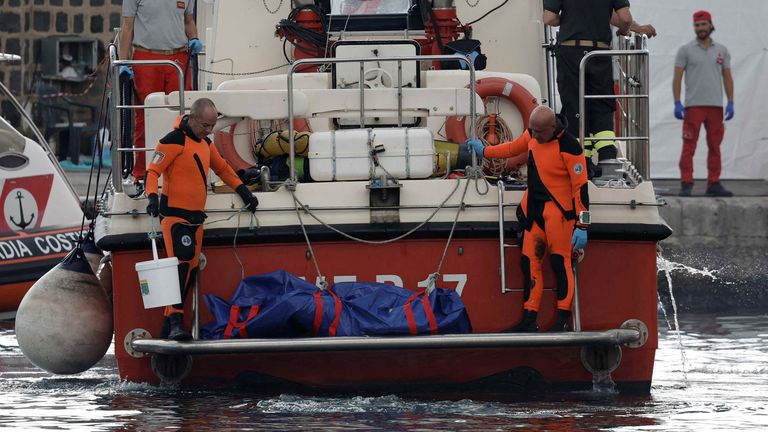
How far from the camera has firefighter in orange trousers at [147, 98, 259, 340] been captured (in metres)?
9.43

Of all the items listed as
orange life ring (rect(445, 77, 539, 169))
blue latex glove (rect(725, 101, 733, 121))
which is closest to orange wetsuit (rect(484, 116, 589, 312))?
orange life ring (rect(445, 77, 539, 169))

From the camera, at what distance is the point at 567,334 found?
9125 millimetres

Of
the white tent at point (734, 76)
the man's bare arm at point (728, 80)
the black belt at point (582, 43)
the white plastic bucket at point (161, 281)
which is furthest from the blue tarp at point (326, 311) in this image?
the white tent at point (734, 76)

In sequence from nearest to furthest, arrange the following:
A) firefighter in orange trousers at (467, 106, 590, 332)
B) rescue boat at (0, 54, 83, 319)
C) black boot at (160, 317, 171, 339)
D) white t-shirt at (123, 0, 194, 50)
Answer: firefighter in orange trousers at (467, 106, 590, 332)
black boot at (160, 317, 171, 339)
white t-shirt at (123, 0, 194, 50)
rescue boat at (0, 54, 83, 319)

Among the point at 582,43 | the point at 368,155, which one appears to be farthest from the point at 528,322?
the point at 582,43

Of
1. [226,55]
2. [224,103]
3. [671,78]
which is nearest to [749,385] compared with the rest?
[224,103]

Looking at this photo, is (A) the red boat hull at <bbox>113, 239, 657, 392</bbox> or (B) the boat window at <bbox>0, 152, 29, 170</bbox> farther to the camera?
(B) the boat window at <bbox>0, 152, 29, 170</bbox>

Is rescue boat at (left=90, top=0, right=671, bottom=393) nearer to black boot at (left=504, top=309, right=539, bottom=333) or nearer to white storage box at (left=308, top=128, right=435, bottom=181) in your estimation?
white storage box at (left=308, top=128, right=435, bottom=181)

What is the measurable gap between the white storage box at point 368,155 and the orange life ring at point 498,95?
955 millimetres

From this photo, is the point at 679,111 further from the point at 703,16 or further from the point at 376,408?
the point at 376,408

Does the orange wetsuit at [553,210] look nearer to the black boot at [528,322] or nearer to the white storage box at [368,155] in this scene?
the black boot at [528,322]

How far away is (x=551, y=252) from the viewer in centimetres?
944

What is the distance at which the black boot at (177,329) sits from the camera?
933 cm

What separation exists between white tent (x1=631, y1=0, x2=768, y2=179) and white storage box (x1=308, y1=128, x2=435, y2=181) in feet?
29.2
